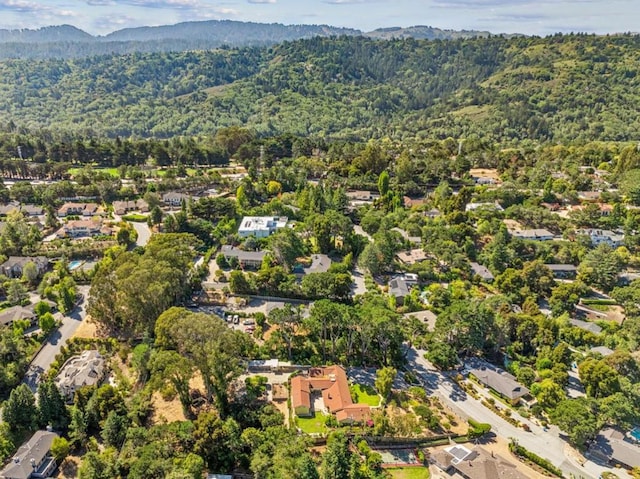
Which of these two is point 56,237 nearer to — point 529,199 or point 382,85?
point 529,199

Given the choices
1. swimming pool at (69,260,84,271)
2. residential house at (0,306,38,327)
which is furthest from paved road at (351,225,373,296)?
swimming pool at (69,260,84,271)

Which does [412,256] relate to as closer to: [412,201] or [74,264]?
[412,201]

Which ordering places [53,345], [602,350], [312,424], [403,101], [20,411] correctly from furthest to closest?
[403,101] → [602,350] → [53,345] → [312,424] → [20,411]

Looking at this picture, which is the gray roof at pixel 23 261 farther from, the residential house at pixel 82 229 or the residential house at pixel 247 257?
the residential house at pixel 247 257

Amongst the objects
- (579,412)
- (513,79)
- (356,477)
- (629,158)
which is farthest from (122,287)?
(513,79)

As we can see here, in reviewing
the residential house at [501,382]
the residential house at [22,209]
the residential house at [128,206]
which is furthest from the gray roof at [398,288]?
the residential house at [22,209]

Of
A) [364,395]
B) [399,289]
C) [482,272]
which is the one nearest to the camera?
[364,395]

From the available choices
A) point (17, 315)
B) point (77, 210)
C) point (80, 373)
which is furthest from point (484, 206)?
point (77, 210)
